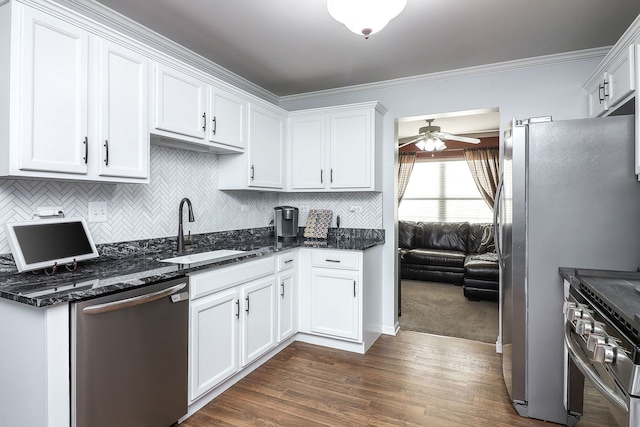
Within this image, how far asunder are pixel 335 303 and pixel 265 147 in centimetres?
155

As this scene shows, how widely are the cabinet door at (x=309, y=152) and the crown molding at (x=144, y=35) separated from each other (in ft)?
2.27

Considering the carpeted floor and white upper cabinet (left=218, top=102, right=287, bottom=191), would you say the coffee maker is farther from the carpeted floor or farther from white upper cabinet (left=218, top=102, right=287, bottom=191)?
the carpeted floor

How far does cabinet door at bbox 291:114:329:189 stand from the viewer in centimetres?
345

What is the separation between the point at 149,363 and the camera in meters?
1.73

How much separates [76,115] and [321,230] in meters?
2.36

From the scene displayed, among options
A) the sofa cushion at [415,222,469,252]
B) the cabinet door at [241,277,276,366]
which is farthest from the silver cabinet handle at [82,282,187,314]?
the sofa cushion at [415,222,469,252]

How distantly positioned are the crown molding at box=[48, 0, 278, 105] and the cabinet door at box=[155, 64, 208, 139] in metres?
0.35

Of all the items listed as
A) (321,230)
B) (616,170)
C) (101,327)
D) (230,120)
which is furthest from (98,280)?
(616,170)

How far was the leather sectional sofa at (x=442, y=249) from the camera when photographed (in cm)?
552

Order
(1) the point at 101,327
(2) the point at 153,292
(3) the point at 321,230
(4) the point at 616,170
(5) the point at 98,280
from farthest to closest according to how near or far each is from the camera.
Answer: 1. (3) the point at 321,230
2. (4) the point at 616,170
3. (2) the point at 153,292
4. (5) the point at 98,280
5. (1) the point at 101,327

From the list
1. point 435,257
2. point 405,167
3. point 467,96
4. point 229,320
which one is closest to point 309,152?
point 467,96

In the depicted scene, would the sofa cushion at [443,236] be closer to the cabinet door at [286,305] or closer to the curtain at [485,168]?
the curtain at [485,168]

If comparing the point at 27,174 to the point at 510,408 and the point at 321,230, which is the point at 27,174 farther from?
the point at 510,408

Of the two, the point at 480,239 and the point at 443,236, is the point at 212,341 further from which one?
the point at 480,239
